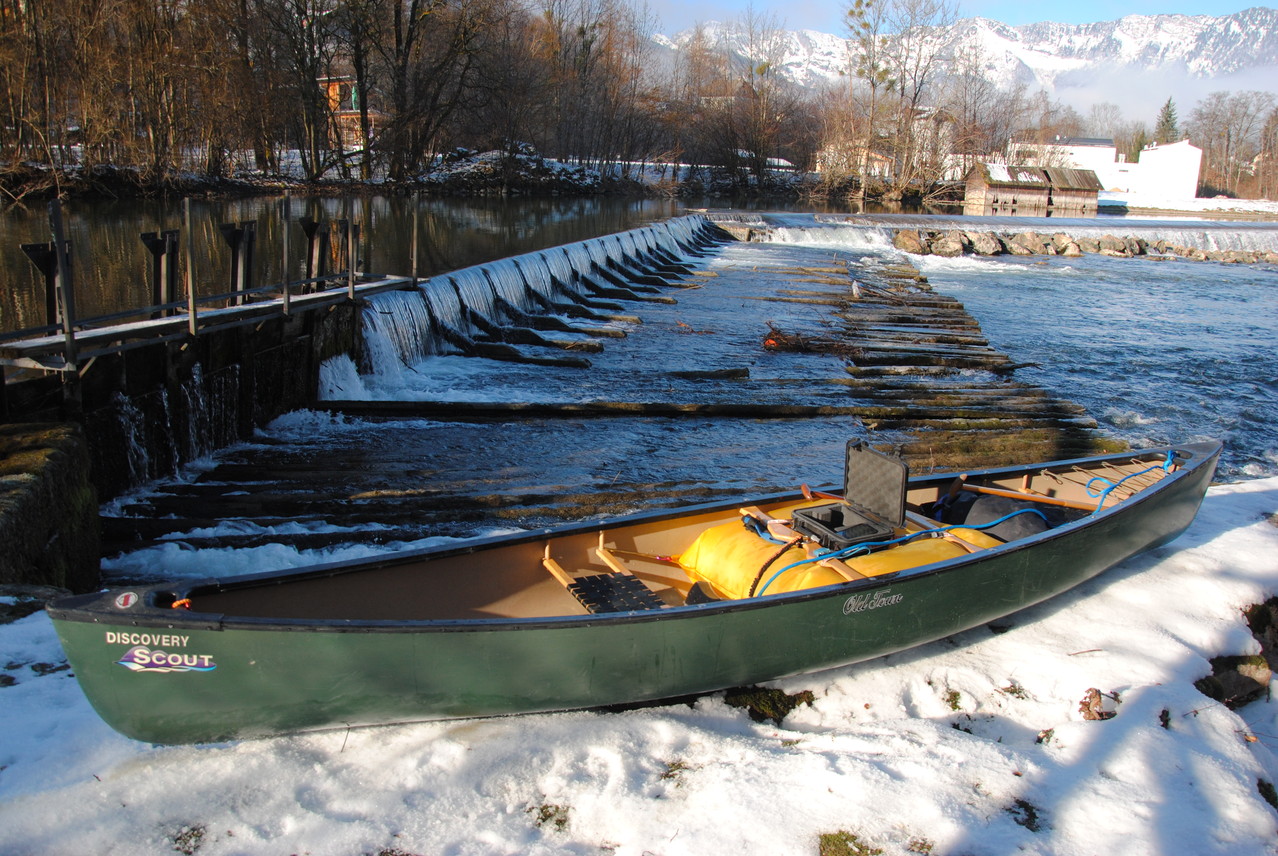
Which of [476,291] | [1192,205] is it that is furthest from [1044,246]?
[1192,205]

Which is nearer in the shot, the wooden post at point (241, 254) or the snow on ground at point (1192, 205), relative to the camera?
the wooden post at point (241, 254)

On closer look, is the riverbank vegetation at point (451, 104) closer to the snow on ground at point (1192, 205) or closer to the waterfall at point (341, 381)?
the snow on ground at point (1192, 205)

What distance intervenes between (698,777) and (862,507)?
2468 millimetres

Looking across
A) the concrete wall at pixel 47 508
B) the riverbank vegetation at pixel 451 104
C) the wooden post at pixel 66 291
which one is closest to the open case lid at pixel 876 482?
the concrete wall at pixel 47 508

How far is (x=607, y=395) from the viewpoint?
497 inches

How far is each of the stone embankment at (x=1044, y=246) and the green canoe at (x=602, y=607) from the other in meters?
31.7

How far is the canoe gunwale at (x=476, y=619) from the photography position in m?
3.85

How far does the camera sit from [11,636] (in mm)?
4672

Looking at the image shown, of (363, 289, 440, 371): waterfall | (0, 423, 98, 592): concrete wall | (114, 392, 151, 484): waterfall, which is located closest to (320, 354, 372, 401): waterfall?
(363, 289, 440, 371): waterfall

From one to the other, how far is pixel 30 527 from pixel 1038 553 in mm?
6498

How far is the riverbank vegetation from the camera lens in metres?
27.8

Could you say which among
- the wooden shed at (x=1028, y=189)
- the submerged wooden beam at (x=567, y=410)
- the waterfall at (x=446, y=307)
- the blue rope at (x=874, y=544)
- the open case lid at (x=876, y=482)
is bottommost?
the submerged wooden beam at (x=567, y=410)

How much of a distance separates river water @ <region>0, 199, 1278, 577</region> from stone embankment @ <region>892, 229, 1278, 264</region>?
6.53 metres

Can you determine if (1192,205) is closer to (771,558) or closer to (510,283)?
(510,283)
